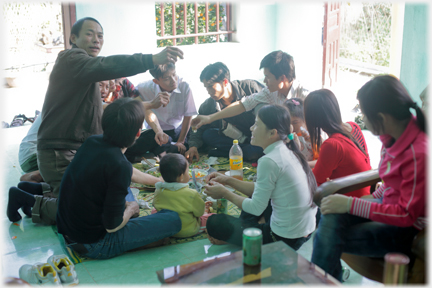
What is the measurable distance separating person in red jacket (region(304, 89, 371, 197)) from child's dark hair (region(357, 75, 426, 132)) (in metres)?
0.64

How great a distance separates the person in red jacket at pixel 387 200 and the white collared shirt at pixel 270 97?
189 cm

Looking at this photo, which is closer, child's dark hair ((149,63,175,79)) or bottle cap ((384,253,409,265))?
bottle cap ((384,253,409,265))

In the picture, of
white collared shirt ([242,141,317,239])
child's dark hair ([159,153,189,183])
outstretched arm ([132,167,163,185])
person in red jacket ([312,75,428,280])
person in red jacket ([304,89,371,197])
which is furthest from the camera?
outstretched arm ([132,167,163,185])

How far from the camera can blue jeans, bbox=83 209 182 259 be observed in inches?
95.3

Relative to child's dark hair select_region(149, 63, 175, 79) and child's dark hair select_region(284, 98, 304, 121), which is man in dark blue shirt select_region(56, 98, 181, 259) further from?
child's dark hair select_region(149, 63, 175, 79)

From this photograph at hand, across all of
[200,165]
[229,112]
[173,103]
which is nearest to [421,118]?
[229,112]

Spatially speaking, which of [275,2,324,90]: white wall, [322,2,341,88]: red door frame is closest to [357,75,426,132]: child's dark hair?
[322,2,341,88]: red door frame

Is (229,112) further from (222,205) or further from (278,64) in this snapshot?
(222,205)

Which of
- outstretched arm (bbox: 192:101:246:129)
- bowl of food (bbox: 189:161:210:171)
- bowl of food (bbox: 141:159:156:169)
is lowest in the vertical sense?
bowl of food (bbox: 189:161:210:171)

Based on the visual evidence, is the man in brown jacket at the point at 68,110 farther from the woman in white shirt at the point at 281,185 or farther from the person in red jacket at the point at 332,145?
the person in red jacket at the point at 332,145

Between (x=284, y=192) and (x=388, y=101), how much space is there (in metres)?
0.73

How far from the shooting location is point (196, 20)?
774cm


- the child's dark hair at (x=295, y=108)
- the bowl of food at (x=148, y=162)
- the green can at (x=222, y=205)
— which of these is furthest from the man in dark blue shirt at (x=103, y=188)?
the bowl of food at (x=148, y=162)

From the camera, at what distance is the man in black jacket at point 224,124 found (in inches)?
156
